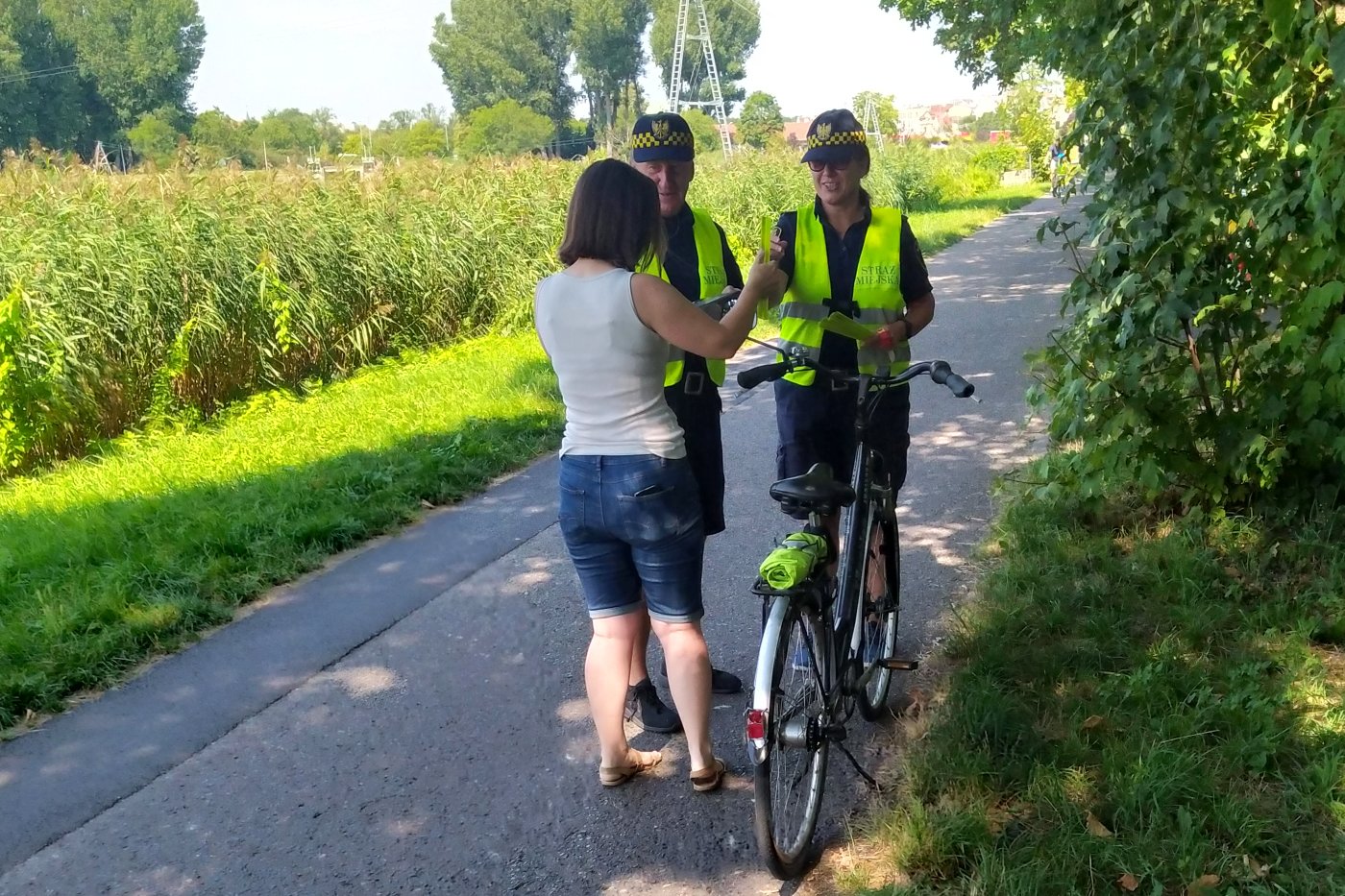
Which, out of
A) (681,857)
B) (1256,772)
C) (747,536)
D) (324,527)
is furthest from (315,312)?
(1256,772)

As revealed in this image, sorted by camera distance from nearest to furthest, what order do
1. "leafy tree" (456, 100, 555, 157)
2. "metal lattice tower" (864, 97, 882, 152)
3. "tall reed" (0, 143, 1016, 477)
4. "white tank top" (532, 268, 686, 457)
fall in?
"white tank top" (532, 268, 686, 457), "tall reed" (0, 143, 1016, 477), "metal lattice tower" (864, 97, 882, 152), "leafy tree" (456, 100, 555, 157)

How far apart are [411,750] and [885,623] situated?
1.72 meters

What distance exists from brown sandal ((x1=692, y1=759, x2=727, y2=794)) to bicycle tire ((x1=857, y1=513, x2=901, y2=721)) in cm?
53

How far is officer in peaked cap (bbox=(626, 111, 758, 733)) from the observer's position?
149 inches

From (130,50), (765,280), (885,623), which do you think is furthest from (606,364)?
(130,50)

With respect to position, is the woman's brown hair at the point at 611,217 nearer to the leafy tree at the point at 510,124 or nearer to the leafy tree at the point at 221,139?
the leafy tree at the point at 221,139

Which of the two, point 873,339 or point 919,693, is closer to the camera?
point 873,339

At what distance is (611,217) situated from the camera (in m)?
3.08

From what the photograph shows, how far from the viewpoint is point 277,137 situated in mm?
41625

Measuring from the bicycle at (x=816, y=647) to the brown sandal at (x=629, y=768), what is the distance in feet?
2.19

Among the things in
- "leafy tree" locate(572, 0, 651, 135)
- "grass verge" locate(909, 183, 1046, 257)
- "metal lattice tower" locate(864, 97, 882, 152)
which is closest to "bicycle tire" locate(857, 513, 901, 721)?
"grass verge" locate(909, 183, 1046, 257)

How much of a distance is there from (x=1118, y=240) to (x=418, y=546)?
3.77m

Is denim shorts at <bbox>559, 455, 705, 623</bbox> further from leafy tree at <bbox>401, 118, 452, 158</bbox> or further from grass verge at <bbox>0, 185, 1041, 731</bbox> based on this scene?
leafy tree at <bbox>401, 118, 452, 158</bbox>

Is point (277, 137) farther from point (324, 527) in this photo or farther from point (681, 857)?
point (681, 857)
